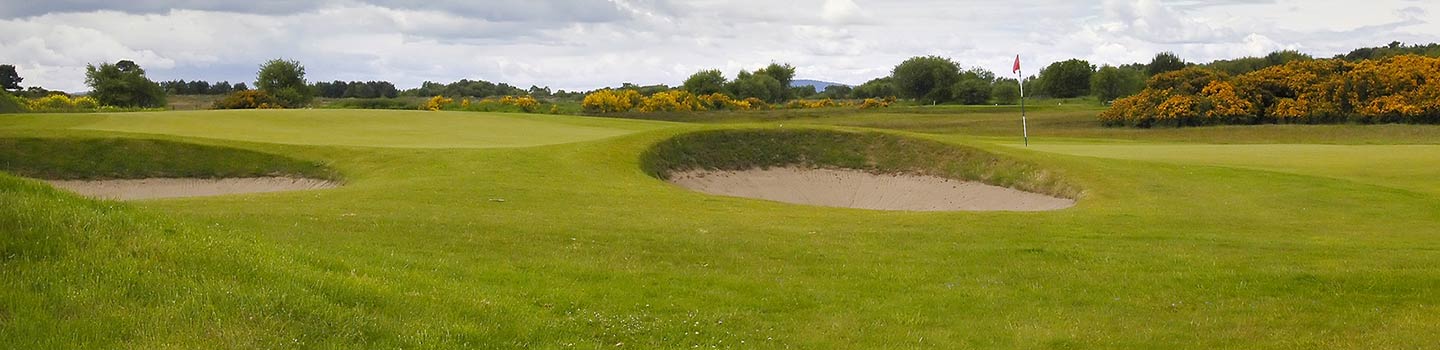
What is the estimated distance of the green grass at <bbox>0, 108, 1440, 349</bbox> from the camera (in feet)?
26.3

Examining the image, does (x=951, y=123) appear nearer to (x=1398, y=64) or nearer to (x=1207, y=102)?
(x=1207, y=102)

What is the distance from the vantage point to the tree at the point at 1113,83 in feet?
372

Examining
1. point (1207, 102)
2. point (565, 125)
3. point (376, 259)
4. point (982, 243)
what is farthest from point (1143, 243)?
point (1207, 102)

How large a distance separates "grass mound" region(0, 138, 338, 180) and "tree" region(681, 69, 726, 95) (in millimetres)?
104049

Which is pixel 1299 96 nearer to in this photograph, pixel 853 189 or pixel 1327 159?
pixel 1327 159

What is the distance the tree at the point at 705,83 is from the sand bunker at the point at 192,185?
345ft

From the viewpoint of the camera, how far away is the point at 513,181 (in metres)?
23.7

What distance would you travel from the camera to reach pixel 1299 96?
213 feet

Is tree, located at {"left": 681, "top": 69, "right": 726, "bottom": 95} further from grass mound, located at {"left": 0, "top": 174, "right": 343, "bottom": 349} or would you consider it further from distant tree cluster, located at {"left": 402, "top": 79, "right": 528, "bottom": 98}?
grass mound, located at {"left": 0, "top": 174, "right": 343, "bottom": 349}

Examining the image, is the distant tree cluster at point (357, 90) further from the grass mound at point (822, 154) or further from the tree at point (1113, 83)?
the grass mound at point (822, 154)

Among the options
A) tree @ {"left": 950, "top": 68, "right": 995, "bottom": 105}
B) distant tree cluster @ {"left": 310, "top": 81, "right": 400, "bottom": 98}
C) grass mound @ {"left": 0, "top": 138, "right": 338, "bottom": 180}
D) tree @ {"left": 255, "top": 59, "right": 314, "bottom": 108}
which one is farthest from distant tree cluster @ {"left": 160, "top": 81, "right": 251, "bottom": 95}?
grass mound @ {"left": 0, "top": 138, "right": 338, "bottom": 180}

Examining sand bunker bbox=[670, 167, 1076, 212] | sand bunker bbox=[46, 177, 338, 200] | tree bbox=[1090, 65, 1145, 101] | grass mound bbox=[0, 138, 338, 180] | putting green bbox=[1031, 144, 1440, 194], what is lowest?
sand bunker bbox=[670, 167, 1076, 212]

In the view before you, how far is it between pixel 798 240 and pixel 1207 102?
5763 centimetres

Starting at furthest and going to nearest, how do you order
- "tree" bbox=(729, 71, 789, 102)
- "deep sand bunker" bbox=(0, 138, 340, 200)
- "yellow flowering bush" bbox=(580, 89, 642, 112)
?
"tree" bbox=(729, 71, 789, 102)
"yellow flowering bush" bbox=(580, 89, 642, 112)
"deep sand bunker" bbox=(0, 138, 340, 200)
